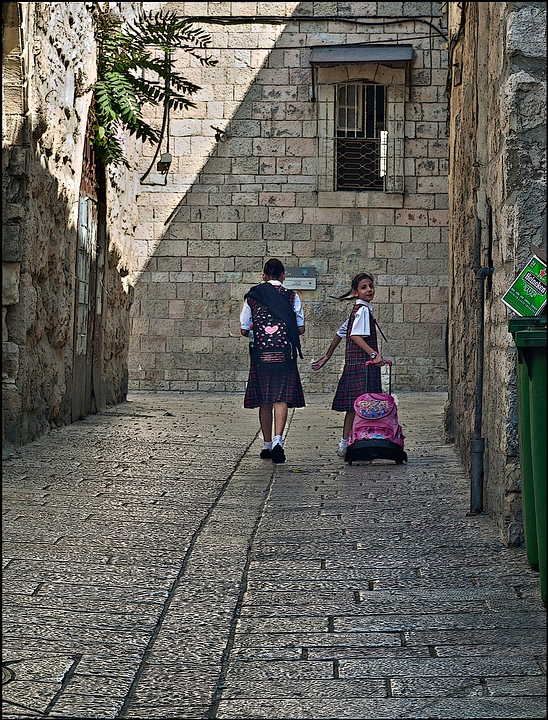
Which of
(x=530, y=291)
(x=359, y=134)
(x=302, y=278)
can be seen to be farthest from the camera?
(x=359, y=134)

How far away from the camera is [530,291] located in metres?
3.85

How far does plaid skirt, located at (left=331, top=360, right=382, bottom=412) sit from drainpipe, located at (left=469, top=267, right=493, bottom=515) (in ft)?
7.68

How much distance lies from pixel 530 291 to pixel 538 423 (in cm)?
67

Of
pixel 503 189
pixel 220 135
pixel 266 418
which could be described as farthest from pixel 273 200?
pixel 503 189

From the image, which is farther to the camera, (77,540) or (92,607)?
(77,540)

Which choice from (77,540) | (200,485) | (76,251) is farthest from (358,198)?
(77,540)

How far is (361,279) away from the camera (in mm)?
7801

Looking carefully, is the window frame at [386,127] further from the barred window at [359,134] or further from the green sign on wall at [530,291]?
the green sign on wall at [530,291]

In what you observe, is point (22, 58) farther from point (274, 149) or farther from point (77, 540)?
point (274, 149)

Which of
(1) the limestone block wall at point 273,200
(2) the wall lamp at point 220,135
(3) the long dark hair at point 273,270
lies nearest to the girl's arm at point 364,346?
(3) the long dark hair at point 273,270

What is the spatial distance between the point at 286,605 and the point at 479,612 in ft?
2.24

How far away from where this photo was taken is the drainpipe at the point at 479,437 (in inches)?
204

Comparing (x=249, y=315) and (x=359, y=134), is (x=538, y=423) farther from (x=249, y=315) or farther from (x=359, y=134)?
(x=359, y=134)

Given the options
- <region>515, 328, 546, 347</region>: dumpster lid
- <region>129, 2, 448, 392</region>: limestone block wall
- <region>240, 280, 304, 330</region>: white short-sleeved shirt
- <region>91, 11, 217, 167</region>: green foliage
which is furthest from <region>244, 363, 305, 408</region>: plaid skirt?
<region>129, 2, 448, 392</region>: limestone block wall
